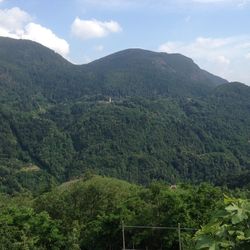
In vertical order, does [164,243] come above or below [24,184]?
above

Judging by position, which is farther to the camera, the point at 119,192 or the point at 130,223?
the point at 119,192

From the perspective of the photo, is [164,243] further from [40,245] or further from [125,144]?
[125,144]

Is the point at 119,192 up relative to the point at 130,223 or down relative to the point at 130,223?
down

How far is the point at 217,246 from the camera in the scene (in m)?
3.60

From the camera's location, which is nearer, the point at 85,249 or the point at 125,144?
the point at 85,249

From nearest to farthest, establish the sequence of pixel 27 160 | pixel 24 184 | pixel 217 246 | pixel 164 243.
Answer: pixel 217 246 → pixel 164 243 → pixel 24 184 → pixel 27 160

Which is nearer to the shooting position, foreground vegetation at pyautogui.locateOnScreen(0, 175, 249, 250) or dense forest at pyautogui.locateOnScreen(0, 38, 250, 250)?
dense forest at pyautogui.locateOnScreen(0, 38, 250, 250)

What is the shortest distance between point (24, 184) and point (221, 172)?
224ft

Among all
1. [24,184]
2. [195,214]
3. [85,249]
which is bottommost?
[24,184]

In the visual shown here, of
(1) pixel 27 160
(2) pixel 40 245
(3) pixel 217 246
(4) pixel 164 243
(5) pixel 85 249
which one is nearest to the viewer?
(3) pixel 217 246

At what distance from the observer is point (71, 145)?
194500 mm

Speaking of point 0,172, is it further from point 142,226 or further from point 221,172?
point 142,226

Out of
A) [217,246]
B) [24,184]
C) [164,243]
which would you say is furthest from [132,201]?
[24,184]

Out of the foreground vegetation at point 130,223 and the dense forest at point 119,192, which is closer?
the dense forest at point 119,192
